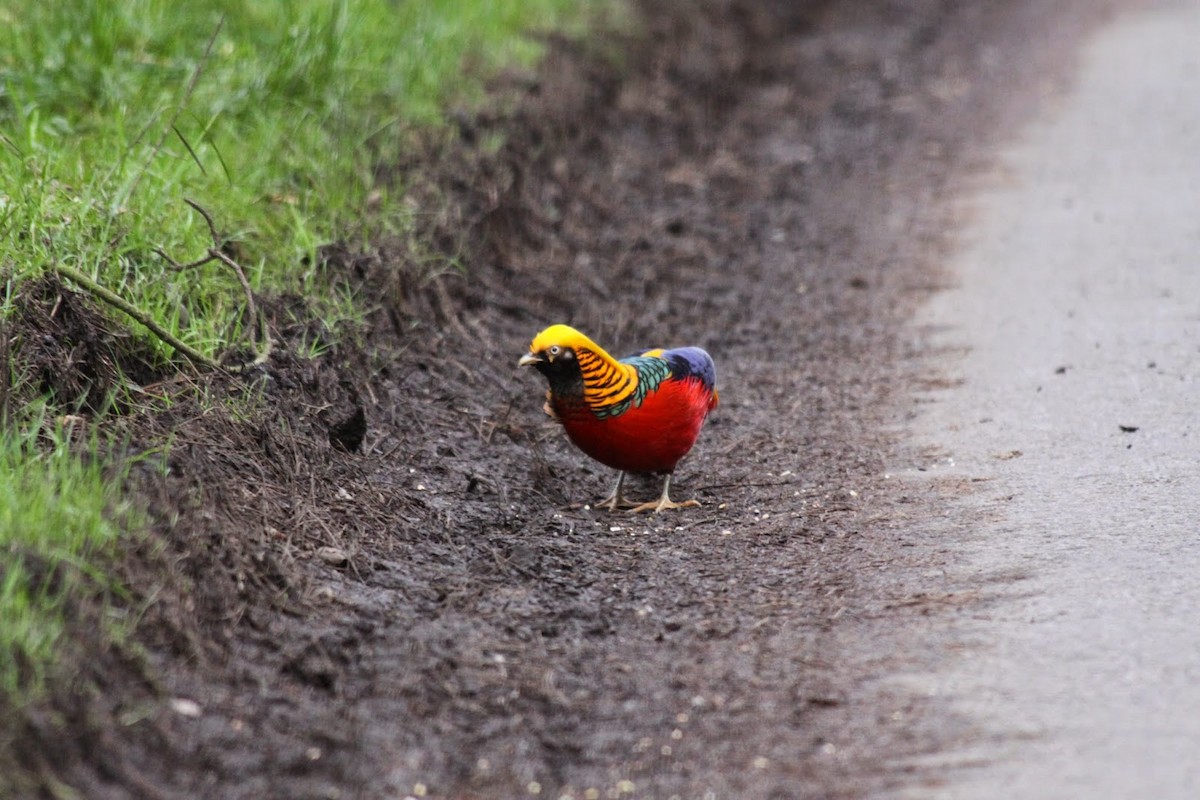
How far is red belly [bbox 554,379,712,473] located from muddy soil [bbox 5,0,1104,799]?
0.72ft

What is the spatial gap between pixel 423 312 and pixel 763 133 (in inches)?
179

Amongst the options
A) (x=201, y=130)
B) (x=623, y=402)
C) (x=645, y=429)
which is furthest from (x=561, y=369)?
(x=201, y=130)

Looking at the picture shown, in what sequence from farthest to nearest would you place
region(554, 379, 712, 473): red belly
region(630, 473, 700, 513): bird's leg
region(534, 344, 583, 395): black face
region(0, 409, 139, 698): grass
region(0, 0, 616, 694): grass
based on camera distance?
region(630, 473, 700, 513): bird's leg, region(554, 379, 712, 473): red belly, region(534, 344, 583, 395): black face, region(0, 0, 616, 694): grass, region(0, 409, 139, 698): grass

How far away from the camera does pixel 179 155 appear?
5.97m

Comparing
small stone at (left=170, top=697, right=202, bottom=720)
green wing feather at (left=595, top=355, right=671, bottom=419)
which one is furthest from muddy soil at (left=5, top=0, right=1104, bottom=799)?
green wing feather at (left=595, top=355, right=671, bottom=419)

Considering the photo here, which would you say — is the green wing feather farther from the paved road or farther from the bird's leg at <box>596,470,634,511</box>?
the paved road

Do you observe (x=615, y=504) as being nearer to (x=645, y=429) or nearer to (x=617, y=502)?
(x=617, y=502)

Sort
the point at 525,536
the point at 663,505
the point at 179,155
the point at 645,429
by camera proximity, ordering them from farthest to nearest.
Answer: the point at 179,155 < the point at 663,505 < the point at 645,429 < the point at 525,536

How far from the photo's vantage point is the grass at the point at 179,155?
143 inches

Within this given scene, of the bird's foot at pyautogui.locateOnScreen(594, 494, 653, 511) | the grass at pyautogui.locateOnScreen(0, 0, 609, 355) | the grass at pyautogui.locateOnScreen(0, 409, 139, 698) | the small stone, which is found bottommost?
the small stone

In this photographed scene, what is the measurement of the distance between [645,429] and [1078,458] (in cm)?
156

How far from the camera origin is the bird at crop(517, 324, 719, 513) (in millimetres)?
4859

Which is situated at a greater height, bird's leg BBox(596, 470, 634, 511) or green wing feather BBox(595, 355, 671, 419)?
green wing feather BBox(595, 355, 671, 419)

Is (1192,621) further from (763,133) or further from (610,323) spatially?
(763,133)
